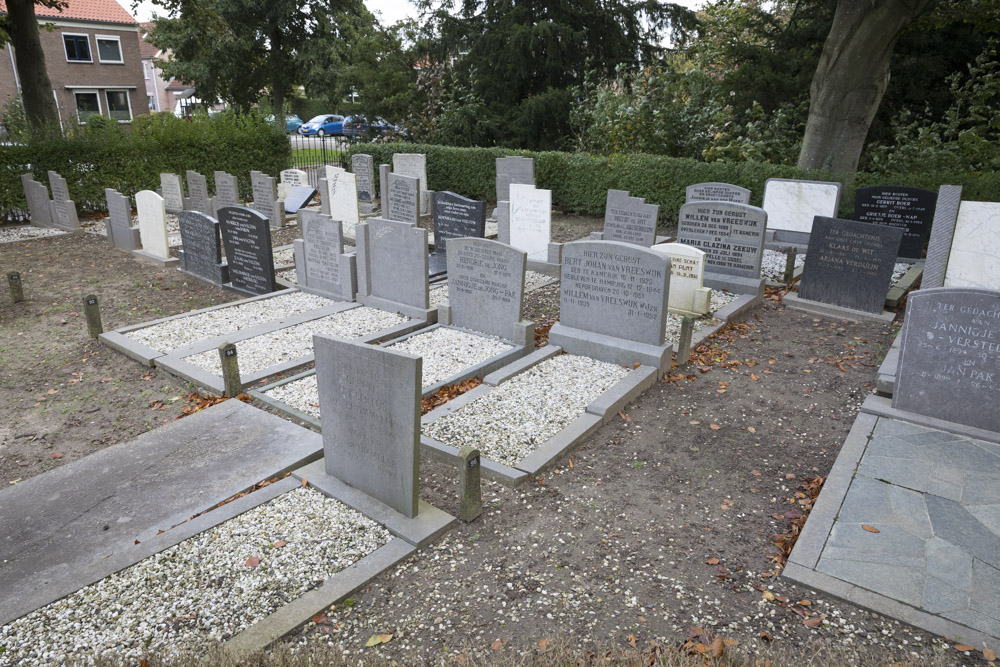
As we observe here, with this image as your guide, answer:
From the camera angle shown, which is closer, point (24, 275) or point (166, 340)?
point (166, 340)

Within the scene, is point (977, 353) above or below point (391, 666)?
above

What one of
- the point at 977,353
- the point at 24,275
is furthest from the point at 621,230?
the point at 24,275

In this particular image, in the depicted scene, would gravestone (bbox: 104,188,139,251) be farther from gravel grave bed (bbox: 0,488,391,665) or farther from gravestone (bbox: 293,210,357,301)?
gravel grave bed (bbox: 0,488,391,665)

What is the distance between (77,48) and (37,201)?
26478 millimetres

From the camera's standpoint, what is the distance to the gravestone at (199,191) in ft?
51.1

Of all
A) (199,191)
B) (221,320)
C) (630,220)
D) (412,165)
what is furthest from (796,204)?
(199,191)

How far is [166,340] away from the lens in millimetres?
8016

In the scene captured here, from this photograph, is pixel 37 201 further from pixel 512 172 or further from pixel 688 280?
pixel 688 280

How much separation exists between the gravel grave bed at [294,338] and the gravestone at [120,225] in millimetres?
6371

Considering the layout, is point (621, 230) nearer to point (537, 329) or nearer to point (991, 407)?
point (537, 329)

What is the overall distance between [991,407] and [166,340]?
8607 millimetres

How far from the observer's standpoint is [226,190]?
50.0ft

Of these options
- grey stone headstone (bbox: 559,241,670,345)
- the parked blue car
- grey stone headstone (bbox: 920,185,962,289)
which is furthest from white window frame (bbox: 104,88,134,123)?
grey stone headstone (bbox: 920,185,962,289)

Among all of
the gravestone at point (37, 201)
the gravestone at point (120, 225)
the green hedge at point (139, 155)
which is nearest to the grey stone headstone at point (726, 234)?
the gravestone at point (120, 225)
